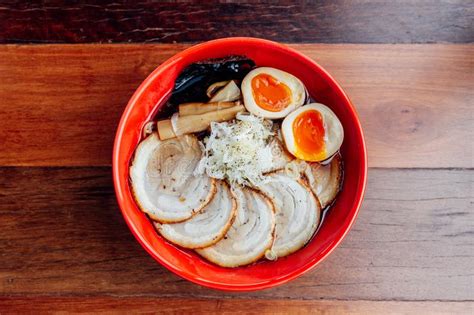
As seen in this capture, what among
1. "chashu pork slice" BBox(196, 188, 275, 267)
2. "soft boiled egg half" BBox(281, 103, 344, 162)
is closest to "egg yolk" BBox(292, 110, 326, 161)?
"soft boiled egg half" BBox(281, 103, 344, 162)

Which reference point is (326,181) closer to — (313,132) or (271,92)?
(313,132)

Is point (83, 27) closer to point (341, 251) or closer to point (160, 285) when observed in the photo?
point (160, 285)

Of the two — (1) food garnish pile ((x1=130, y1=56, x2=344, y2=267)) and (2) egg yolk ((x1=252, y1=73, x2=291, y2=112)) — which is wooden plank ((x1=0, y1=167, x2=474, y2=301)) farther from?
(2) egg yolk ((x1=252, y1=73, x2=291, y2=112))

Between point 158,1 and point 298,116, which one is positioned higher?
point 158,1

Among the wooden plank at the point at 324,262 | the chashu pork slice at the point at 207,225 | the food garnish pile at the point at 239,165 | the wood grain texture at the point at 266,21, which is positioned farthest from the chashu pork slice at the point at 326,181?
the wood grain texture at the point at 266,21

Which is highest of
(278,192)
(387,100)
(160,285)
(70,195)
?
(387,100)

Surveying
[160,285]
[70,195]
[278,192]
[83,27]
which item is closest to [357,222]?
[278,192]

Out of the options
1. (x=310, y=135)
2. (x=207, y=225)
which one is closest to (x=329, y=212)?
(x=310, y=135)
